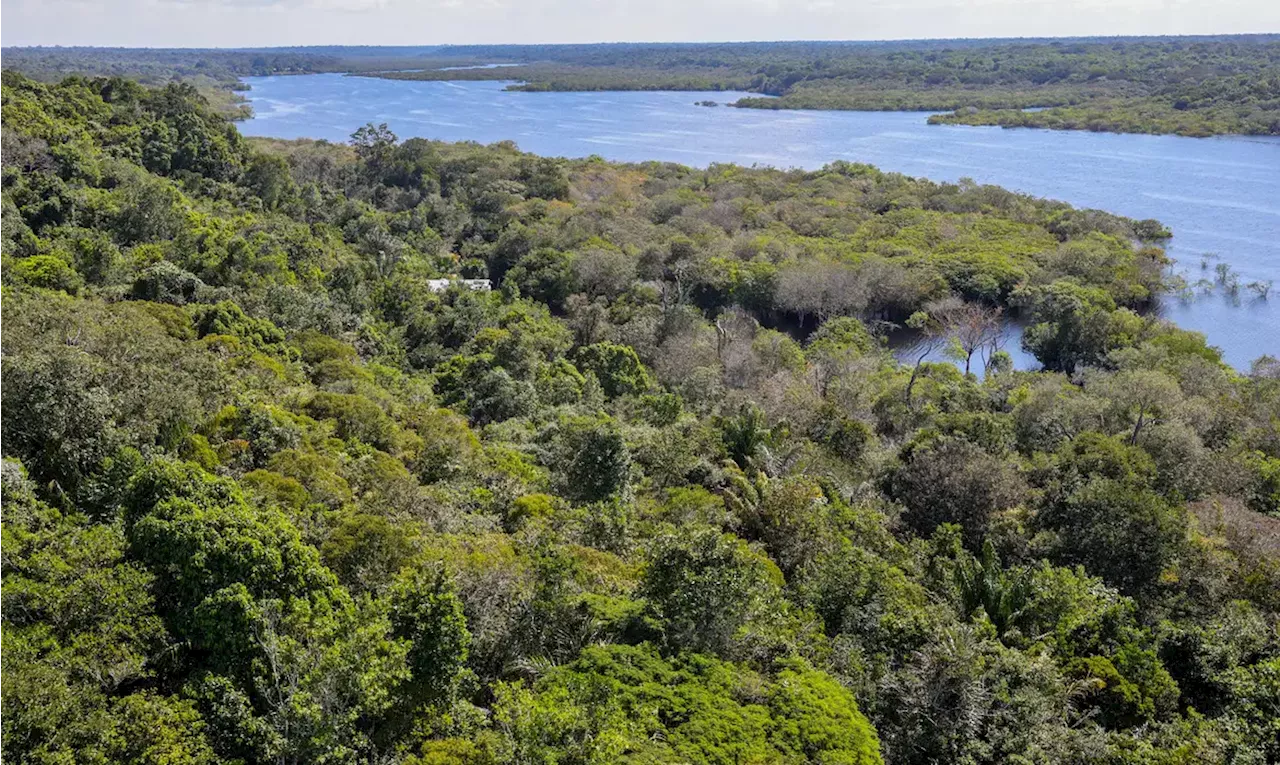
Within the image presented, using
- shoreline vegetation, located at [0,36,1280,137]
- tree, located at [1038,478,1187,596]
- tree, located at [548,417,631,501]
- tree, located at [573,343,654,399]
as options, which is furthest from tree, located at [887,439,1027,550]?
shoreline vegetation, located at [0,36,1280,137]

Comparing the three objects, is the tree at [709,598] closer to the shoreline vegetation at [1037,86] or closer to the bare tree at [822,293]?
the bare tree at [822,293]

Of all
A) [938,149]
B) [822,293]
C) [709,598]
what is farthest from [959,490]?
[938,149]

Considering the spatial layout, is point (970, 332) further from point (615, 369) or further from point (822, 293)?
point (615, 369)

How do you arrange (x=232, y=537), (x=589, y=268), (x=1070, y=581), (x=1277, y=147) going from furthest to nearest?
1. (x=1277, y=147)
2. (x=589, y=268)
3. (x=1070, y=581)
4. (x=232, y=537)

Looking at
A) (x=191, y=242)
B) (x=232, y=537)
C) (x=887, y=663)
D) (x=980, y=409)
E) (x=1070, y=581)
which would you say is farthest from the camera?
(x=191, y=242)

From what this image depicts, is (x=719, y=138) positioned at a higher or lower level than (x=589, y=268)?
higher

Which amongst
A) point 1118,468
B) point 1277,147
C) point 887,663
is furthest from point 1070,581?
point 1277,147

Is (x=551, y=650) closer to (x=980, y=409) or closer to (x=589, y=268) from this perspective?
(x=980, y=409)
